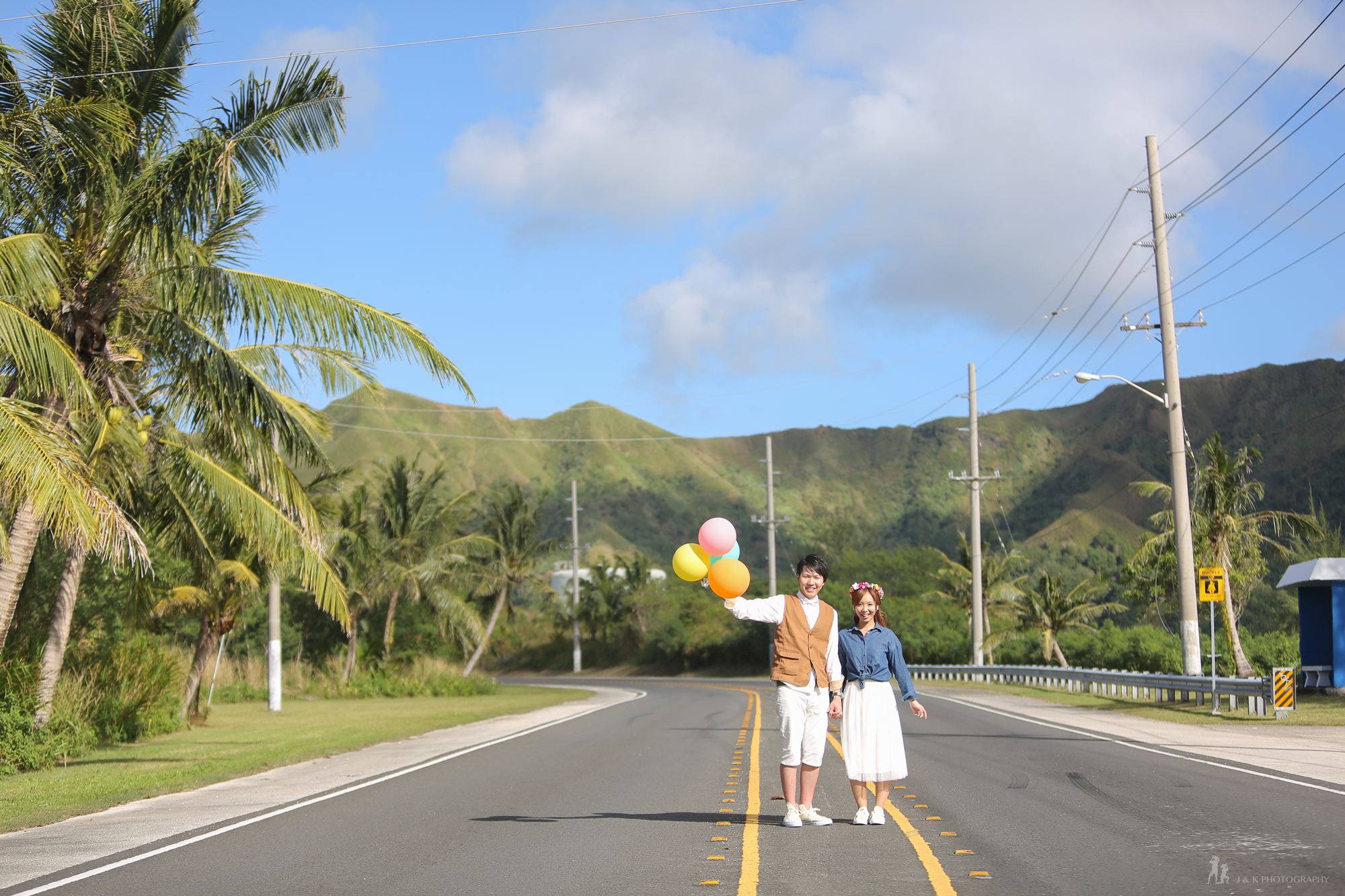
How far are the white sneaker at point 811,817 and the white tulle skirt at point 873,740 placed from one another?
39cm

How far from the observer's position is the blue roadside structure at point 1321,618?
23.7m

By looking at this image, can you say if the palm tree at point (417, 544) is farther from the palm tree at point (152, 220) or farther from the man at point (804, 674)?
the man at point (804, 674)

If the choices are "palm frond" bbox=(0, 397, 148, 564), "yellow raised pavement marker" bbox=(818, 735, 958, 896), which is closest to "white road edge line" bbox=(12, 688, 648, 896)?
"palm frond" bbox=(0, 397, 148, 564)

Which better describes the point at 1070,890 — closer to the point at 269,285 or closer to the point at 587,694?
the point at 269,285

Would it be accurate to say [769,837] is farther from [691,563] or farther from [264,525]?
[264,525]

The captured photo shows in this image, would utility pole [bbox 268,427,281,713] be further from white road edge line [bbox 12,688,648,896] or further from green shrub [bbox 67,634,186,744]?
white road edge line [bbox 12,688,648,896]

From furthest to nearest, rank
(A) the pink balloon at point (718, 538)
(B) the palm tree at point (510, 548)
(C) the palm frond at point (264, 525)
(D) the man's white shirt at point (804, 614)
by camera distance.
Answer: (B) the palm tree at point (510, 548) → (C) the palm frond at point (264, 525) → (A) the pink balloon at point (718, 538) → (D) the man's white shirt at point (804, 614)

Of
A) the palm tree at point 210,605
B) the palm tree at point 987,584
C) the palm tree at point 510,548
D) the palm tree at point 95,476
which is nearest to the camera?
the palm tree at point 95,476

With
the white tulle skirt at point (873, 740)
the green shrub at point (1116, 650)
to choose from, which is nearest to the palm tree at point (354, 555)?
the green shrub at point (1116, 650)

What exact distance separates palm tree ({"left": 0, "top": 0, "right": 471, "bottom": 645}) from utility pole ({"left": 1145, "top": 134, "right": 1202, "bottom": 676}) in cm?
1681

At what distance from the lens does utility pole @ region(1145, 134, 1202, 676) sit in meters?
24.1

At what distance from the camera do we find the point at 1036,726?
2006cm

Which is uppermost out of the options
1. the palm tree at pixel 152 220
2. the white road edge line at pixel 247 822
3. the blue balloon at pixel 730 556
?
the palm tree at pixel 152 220

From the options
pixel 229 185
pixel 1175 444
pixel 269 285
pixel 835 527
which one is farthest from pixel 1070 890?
pixel 835 527
